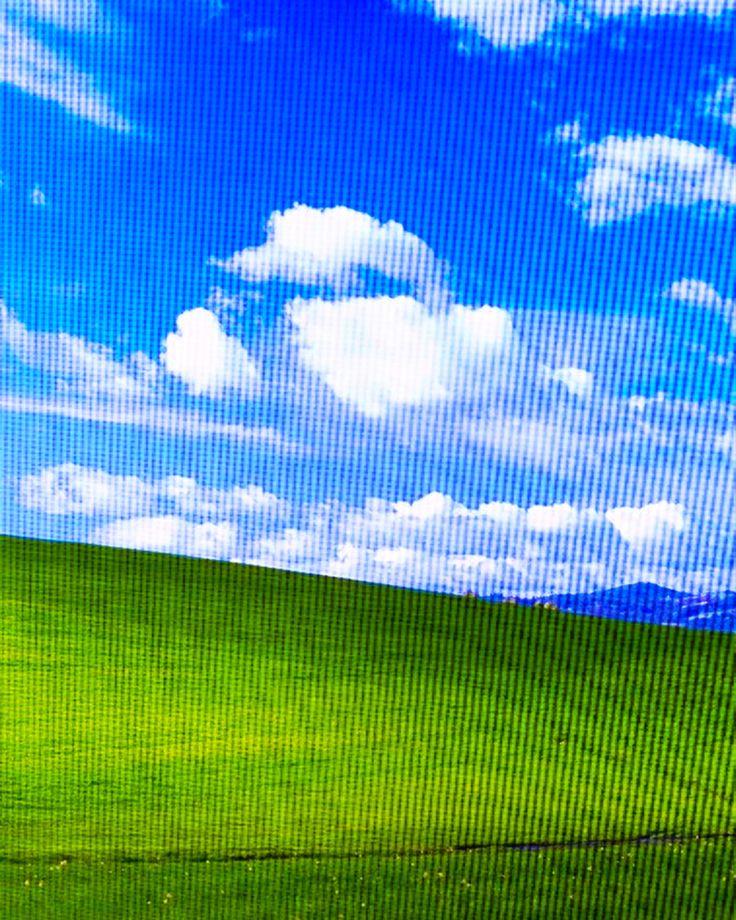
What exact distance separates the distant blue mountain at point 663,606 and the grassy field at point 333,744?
0.33m

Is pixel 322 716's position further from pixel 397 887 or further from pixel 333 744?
pixel 397 887

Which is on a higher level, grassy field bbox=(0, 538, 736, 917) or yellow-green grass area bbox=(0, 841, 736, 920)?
grassy field bbox=(0, 538, 736, 917)

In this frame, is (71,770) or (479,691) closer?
(71,770)

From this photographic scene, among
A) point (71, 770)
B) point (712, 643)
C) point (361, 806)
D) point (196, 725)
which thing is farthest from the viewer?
point (712, 643)

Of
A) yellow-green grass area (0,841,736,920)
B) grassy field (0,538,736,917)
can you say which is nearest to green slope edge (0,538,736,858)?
grassy field (0,538,736,917)

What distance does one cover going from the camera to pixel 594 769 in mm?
5633

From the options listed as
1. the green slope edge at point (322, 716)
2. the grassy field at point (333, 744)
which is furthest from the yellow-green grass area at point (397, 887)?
the green slope edge at point (322, 716)

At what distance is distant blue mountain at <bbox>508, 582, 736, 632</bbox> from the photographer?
554cm

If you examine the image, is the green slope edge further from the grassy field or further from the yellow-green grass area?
the yellow-green grass area

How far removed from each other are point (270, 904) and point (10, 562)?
11.7ft

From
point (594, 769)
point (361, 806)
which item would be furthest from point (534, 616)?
point (361, 806)

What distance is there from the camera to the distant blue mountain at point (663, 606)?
18.2 feet

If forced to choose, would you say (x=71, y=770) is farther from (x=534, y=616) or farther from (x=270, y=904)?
(x=534, y=616)

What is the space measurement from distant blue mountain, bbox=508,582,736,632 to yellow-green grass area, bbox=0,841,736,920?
1.13 m
